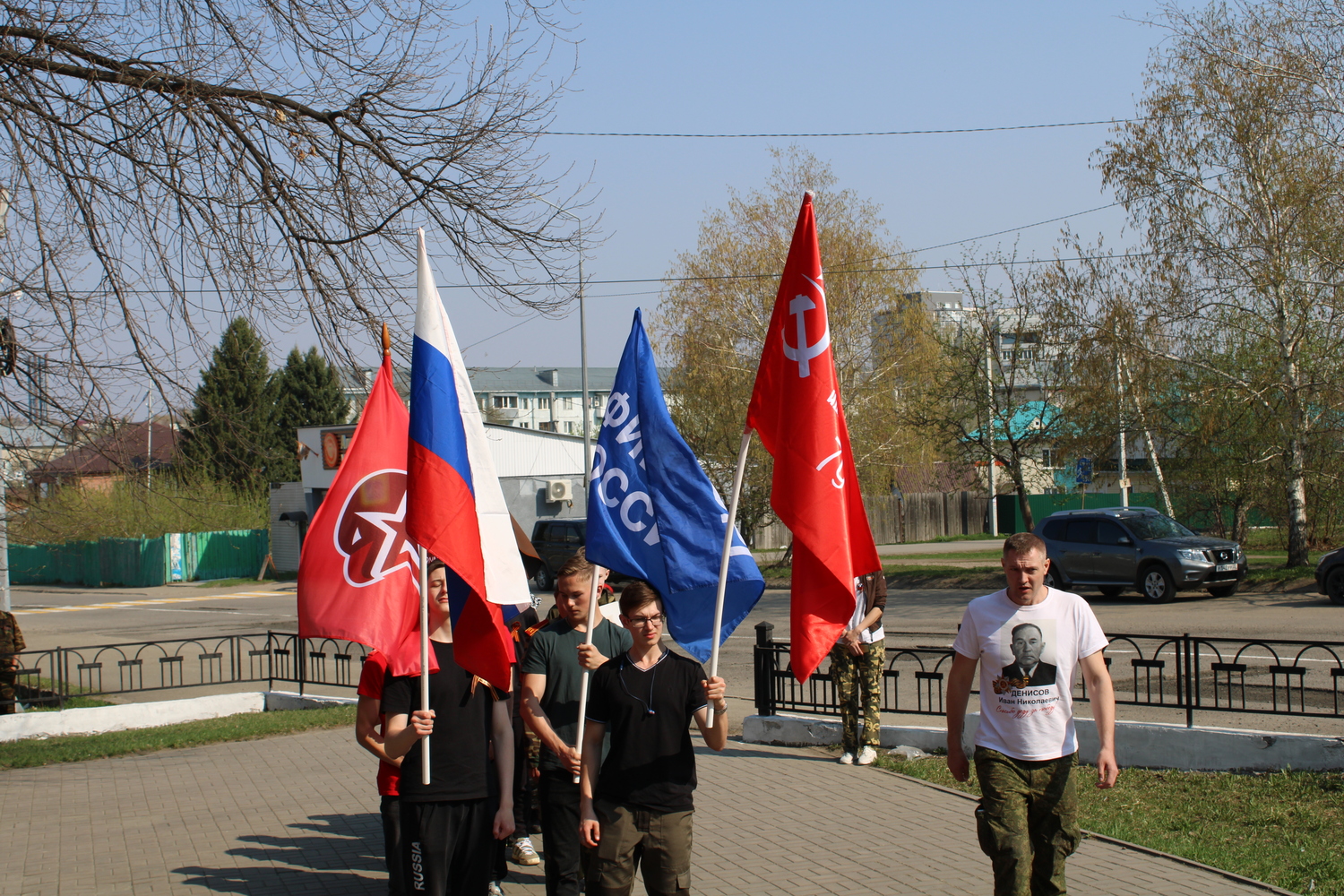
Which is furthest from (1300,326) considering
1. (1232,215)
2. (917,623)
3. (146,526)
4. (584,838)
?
(146,526)

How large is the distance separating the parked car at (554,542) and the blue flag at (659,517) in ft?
76.4

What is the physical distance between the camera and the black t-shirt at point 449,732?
4566 millimetres

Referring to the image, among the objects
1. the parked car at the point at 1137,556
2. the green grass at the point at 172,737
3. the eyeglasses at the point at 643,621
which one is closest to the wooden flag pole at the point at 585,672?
the eyeglasses at the point at 643,621

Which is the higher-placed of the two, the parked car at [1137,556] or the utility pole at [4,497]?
the utility pole at [4,497]

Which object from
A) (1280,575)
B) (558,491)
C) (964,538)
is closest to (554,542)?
(558,491)

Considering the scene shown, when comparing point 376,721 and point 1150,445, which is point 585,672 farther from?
point 1150,445

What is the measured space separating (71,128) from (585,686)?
6470mm

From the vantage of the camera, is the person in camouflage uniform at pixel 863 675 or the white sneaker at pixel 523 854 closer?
the white sneaker at pixel 523 854

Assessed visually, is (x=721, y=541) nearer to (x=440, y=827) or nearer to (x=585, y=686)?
(x=585, y=686)

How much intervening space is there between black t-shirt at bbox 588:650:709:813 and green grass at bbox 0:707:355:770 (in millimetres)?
7907

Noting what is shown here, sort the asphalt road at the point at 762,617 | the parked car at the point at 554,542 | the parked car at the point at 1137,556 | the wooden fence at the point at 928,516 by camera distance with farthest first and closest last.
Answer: the wooden fence at the point at 928,516 < the parked car at the point at 554,542 < the parked car at the point at 1137,556 < the asphalt road at the point at 762,617

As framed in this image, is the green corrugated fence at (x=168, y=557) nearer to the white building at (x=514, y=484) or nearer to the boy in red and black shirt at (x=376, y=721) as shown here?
the white building at (x=514, y=484)

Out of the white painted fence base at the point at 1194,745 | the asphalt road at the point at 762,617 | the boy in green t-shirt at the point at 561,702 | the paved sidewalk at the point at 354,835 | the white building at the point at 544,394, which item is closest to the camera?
the boy in green t-shirt at the point at 561,702

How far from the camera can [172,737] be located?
11.4m
